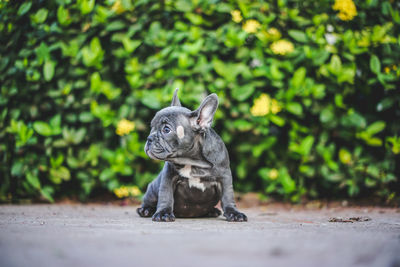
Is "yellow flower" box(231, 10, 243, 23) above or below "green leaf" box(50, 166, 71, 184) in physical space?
above

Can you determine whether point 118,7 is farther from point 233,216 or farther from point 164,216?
point 233,216

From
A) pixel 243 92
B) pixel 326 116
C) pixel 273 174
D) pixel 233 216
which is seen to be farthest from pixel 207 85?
pixel 233 216

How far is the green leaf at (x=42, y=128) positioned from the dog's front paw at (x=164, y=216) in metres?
2.12

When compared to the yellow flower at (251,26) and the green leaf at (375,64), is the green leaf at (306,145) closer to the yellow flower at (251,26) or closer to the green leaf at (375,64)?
the green leaf at (375,64)

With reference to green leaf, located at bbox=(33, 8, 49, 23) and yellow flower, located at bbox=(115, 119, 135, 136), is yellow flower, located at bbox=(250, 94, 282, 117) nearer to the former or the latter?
yellow flower, located at bbox=(115, 119, 135, 136)

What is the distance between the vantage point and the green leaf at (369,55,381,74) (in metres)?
4.35

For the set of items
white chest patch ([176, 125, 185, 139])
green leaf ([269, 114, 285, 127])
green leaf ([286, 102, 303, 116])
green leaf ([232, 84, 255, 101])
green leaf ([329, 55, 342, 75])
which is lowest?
white chest patch ([176, 125, 185, 139])

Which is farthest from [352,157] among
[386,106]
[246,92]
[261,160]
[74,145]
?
[74,145]

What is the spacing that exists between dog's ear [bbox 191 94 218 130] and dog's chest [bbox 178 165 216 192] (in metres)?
0.36

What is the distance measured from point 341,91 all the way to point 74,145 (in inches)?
129

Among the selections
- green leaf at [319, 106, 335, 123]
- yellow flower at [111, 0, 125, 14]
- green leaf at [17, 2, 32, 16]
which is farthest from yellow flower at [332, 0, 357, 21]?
green leaf at [17, 2, 32, 16]

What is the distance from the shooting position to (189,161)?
126 inches

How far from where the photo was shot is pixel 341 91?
4566mm

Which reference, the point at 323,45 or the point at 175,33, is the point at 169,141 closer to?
the point at 175,33
